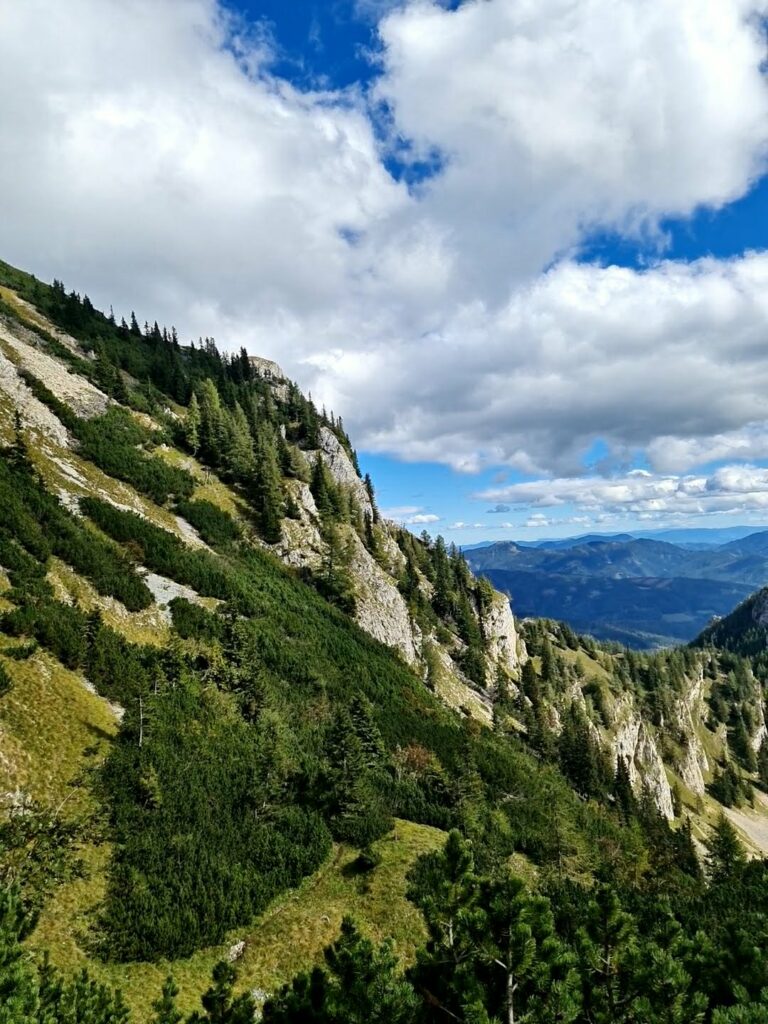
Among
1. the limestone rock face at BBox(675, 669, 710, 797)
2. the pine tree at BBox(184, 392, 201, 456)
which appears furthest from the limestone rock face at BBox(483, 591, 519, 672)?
the pine tree at BBox(184, 392, 201, 456)

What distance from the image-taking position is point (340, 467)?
138 meters

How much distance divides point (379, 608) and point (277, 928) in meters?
59.3

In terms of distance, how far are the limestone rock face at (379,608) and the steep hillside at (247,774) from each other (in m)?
0.53

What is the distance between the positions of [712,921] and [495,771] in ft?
89.2

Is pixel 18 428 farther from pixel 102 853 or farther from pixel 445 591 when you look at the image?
pixel 445 591

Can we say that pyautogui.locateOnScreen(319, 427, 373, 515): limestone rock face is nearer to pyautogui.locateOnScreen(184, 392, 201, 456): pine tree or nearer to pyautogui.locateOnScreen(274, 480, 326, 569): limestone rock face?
pyautogui.locateOnScreen(274, 480, 326, 569): limestone rock face

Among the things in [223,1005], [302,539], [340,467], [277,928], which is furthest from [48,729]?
[340,467]

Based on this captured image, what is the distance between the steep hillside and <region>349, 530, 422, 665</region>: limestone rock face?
20.9 inches

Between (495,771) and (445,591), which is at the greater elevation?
(445,591)

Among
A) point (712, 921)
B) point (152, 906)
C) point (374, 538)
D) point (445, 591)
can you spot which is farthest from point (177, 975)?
point (445, 591)

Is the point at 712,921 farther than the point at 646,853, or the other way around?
the point at 646,853

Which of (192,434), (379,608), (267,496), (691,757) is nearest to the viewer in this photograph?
(267,496)

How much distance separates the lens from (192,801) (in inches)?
1175

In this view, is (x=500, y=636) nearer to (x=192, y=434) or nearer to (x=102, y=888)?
(x=192, y=434)
